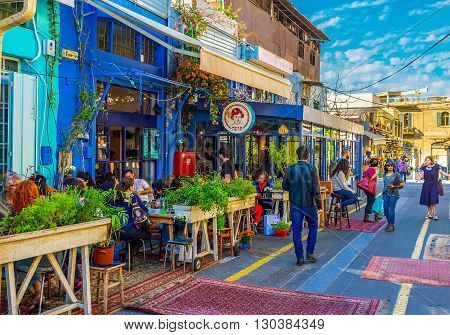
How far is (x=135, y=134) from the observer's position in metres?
13.5

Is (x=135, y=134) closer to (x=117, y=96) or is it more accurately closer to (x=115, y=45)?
(x=117, y=96)

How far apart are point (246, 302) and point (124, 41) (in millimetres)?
8620

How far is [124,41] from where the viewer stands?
514 inches

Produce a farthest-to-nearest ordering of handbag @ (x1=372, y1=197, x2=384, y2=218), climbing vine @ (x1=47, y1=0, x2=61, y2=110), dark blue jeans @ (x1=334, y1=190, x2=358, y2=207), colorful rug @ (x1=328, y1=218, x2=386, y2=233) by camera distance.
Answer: handbag @ (x1=372, y1=197, x2=384, y2=218)
dark blue jeans @ (x1=334, y1=190, x2=358, y2=207)
colorful rug @ (x1=328, y1=218, x2=386, y2=233)
climbing vine @ (x1=47, y1=0, x2=61, y2=110)

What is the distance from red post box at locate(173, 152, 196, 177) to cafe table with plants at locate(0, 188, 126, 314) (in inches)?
329

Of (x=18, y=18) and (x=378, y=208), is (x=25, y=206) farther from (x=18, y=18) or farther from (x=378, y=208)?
(x=378, y=208)

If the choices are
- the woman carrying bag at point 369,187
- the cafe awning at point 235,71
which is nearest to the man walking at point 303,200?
the cafe awning at point 235,71

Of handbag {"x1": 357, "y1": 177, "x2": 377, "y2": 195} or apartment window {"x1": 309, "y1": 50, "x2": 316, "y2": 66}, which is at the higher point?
apartment window {"x1": 309, "y1": 50, "x2": 316, "y2": 66}

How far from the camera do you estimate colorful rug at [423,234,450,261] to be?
30.2 ft

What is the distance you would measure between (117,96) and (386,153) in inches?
1957

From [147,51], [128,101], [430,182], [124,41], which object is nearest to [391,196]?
[430,182]

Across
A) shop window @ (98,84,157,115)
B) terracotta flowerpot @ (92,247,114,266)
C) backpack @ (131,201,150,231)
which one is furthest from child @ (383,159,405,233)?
terracotta flowerpot @ (92,247,114,266)

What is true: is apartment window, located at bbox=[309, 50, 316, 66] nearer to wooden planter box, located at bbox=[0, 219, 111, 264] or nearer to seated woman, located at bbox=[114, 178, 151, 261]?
seated woman, located at bbox=[114, 178, 151, 261]

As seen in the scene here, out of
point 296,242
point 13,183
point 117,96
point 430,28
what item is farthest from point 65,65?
point 430,28
